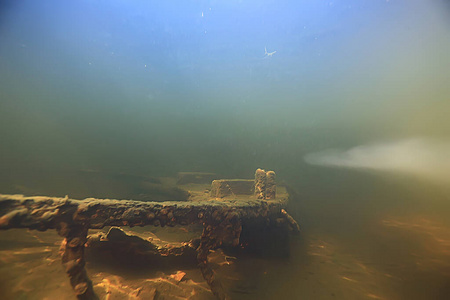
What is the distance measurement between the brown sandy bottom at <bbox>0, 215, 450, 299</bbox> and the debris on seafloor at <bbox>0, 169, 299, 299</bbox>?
30 centimetres

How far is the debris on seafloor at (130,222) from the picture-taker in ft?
6.90

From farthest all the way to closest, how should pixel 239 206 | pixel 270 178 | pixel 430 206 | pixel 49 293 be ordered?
pixel 430 206
pixel 270 178
pixel 239 206
pixel 49 293

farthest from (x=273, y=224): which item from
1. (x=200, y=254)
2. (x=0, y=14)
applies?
(x=0, y=14)

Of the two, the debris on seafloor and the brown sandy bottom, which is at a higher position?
the debris on seafloor

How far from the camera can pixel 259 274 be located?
3.71 meters

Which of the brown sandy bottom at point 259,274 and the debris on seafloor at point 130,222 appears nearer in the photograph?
the debris on seafloor at point 130,222

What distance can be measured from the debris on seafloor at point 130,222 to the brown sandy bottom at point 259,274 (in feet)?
0.98

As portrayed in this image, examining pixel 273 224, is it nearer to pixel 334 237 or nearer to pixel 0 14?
pixel 334 237

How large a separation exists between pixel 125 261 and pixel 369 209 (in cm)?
1407

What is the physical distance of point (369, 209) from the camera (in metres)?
10.9

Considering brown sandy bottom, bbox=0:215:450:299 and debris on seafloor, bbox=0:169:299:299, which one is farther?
brown sandy bottom, bbox=0:215:450:299

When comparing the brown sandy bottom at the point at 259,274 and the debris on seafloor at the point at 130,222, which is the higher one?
the debris on seafloor at the point at 130,222

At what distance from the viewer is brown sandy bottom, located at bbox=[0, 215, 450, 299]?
2.83 m

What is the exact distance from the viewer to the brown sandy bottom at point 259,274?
2834mm
